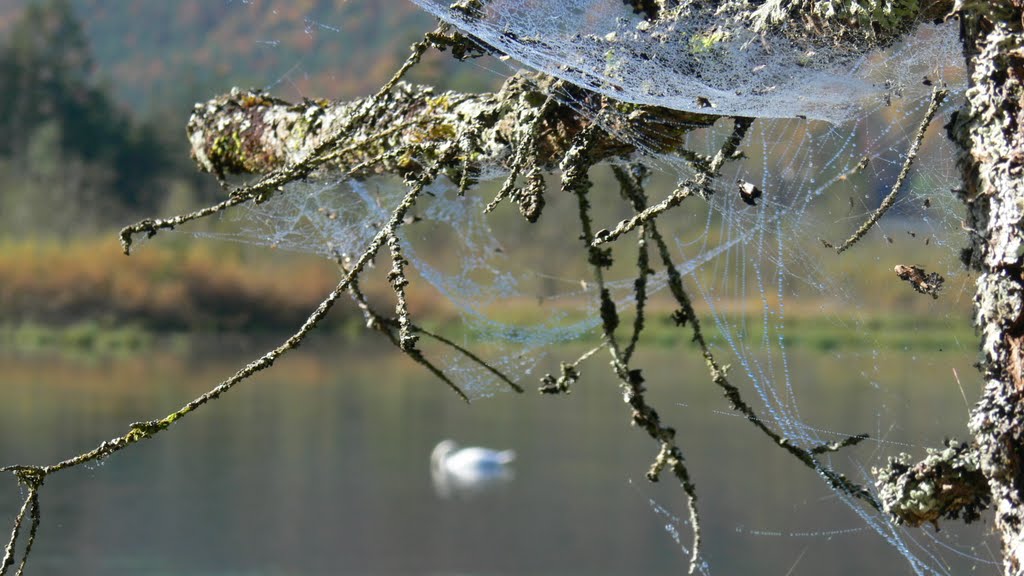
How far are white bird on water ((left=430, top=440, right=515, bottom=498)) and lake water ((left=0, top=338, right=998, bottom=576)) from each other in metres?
0.26

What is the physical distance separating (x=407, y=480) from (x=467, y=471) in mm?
1239

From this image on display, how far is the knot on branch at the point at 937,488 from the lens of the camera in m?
1.31

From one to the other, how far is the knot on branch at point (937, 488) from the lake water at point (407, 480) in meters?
9.26

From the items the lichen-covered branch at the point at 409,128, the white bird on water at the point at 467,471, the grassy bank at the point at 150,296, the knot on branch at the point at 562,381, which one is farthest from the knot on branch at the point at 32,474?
the grassy bank at the point at 150,296

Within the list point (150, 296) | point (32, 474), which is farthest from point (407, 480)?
point (32, 474)

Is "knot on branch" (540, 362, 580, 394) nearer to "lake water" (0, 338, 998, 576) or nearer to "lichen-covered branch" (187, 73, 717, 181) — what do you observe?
"lichen-covered branch" (187, 73, 717, 181)

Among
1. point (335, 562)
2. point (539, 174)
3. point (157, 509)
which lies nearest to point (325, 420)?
point (157, 509)

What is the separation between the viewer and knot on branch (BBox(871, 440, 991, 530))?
131 cm

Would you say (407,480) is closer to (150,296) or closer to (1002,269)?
(150,296)

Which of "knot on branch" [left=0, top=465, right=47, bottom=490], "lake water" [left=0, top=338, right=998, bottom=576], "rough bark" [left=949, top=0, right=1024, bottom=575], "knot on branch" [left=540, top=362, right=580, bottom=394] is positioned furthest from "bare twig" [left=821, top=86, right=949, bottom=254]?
"lake water" [left=0, top=338, right=998, bottom=576]

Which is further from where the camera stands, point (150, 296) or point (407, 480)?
point (150, 296)

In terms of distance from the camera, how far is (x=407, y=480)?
2045 cm

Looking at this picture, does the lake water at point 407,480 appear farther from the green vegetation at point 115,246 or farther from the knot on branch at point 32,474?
the knot on branch at point 32,474

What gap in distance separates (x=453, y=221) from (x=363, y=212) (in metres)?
0.24
